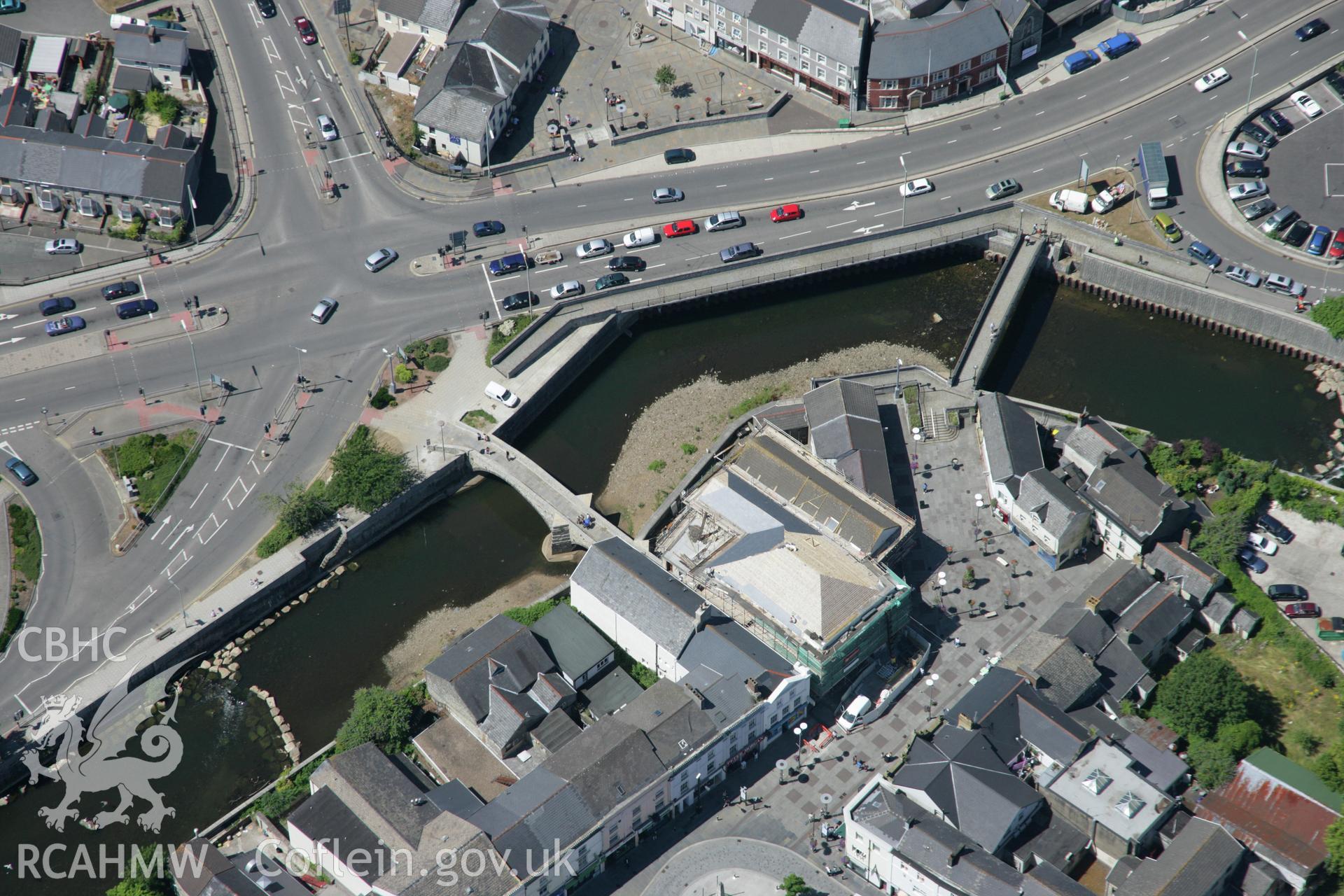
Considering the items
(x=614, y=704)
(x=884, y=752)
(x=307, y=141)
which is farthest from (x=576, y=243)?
(x=884, y=752)

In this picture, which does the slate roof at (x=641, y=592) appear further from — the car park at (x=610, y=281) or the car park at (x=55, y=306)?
the car park at (x=55, y=306)

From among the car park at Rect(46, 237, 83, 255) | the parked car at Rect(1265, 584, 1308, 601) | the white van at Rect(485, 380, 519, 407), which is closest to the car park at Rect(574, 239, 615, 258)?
the white van at Rect(485, 380, 519, 407)

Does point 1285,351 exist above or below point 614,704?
above

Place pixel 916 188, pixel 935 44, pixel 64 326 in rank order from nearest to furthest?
1. pixel 64 326
2. pixel 916 188
3. pixel 935 44

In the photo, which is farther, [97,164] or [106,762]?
[97,164]

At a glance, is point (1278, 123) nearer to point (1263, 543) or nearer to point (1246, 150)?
point (1246, 150)

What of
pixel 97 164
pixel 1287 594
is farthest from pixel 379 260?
pixel 1287 594

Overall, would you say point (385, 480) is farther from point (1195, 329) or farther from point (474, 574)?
point (1195, 329)

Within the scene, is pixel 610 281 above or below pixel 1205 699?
below
